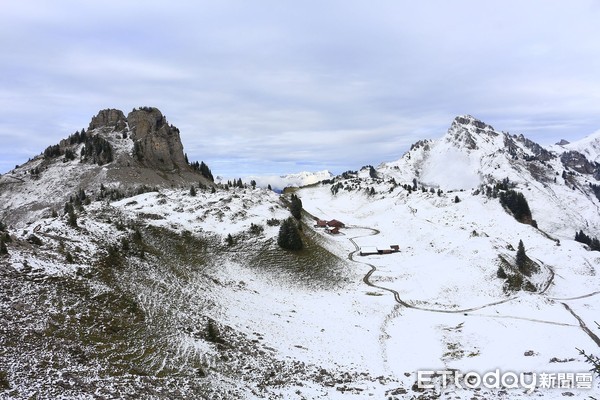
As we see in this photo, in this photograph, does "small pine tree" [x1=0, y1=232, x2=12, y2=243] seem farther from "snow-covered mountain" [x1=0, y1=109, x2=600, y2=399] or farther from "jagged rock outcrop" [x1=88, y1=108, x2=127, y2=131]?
"jagged rock outcrop" [x1=88, y1=108, x2=127, y2=131]

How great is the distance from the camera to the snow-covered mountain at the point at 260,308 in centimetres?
2497

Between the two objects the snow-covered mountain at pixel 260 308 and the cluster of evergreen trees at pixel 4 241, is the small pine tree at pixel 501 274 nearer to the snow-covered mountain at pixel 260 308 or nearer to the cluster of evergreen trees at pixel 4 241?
the snow-covered mountain at pixel 260 308

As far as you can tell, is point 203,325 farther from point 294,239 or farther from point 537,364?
point 294,239

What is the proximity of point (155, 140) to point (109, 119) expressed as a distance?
30.5 metres

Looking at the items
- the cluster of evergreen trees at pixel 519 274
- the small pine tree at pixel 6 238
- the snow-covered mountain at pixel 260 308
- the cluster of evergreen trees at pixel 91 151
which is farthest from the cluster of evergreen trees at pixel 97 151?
the cluster of evergreen trees at pixel 519 274

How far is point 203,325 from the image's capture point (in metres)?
34.9

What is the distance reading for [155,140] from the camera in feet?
472

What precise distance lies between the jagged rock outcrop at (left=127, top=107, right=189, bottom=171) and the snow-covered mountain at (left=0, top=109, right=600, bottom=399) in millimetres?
51308

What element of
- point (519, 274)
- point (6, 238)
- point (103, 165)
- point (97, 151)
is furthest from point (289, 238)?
point (97, 151)

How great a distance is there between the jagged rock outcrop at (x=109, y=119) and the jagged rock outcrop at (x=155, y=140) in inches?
163

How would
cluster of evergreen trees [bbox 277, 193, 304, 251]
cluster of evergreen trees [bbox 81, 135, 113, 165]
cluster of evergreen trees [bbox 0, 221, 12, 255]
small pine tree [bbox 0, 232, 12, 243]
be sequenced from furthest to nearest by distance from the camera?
cluster of evergreen trees [bbox 81, 135, 113, 165] < cluster of evergreen trees [bbox 277, 193, 304, 251] < small pine tree [bbox 0, 232, 12, 243] < cluster of evergreen trees [bbox 0, 221, 12, 255]

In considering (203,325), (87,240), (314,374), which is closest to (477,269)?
(314,374)

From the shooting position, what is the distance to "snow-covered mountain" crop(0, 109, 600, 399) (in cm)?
2497

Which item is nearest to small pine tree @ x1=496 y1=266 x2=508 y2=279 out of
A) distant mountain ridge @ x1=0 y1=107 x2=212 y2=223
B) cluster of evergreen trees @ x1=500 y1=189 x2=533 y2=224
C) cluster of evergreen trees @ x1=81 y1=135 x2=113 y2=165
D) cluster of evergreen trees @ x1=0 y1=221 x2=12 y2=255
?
cluster of evergreen trees @ x1=0 y1=221 x2=12 y2=255
